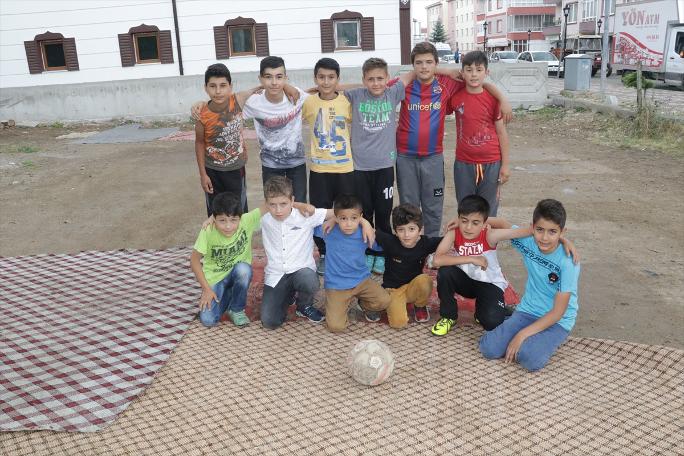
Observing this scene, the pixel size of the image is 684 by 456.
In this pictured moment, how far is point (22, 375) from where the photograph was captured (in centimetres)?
359

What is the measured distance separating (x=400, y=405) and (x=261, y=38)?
54.2 ft

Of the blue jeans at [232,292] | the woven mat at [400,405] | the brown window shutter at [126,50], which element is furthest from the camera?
the brown window shutter at [126,50]

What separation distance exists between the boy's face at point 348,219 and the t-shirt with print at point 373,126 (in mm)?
796

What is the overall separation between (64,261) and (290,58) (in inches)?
539

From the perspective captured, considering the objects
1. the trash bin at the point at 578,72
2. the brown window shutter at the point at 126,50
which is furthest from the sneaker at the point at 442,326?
the trash bin at the point at 578,72

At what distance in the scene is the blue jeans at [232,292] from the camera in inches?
166

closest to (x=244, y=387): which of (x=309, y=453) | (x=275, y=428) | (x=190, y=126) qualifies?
(x=275, y=428)

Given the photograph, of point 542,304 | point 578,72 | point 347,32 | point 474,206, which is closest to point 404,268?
point 474,206

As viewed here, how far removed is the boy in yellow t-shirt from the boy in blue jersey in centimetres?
161

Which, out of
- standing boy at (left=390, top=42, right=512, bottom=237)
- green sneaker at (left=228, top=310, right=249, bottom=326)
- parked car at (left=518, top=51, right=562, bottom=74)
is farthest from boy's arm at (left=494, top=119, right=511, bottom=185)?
parked car at (left=518, top=51, right=562, bottom=74)

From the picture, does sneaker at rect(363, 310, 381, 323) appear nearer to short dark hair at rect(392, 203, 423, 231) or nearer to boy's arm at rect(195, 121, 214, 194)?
short dark hair at rect(392, 203, 423, 231)

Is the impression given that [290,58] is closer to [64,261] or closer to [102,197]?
[102,197]

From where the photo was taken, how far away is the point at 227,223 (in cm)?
410

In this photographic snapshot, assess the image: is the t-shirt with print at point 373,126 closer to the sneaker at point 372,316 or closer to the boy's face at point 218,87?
the boy's face at point 218,87
